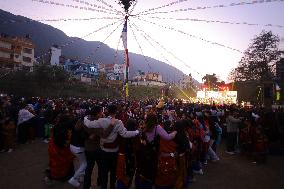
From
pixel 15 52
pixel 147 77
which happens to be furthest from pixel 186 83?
pixel 15 52

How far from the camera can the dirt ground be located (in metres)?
7.89

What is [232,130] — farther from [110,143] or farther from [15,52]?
[15,52]

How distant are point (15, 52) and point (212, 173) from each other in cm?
6124

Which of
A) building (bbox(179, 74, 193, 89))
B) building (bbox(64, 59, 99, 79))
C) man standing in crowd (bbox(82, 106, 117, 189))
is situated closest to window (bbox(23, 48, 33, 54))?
building (bbox(64, 59, 99, 79))

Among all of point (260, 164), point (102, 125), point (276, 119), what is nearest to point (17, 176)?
point (102, 125)

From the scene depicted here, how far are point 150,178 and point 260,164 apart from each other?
6.30m

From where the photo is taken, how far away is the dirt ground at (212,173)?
7887mm

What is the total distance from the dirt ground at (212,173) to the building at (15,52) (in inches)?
2018

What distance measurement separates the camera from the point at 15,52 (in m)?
62.6

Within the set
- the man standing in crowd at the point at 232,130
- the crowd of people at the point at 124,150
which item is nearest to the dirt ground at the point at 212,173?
the crowd of people at the point at 124,150

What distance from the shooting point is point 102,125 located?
20.6 feet

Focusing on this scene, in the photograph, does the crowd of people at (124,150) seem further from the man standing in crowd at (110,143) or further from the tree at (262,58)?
the tree at (262,58)

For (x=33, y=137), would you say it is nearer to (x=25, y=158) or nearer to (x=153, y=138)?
(x=25, y=158)

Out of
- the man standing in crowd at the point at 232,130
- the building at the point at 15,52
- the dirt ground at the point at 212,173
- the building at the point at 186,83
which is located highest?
the building at the point at 15,52
